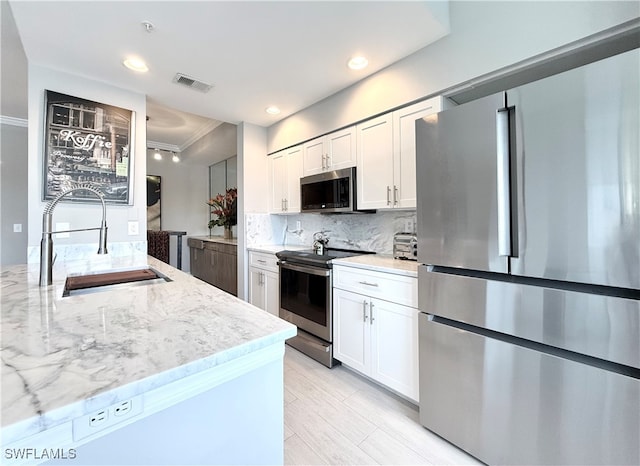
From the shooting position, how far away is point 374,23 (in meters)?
1.71

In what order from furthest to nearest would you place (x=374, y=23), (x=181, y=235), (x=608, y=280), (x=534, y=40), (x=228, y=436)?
(x=181, y=235), (x=374, y=23), (x=534, y=40), (x=608, y=280), (x=228, y=436)

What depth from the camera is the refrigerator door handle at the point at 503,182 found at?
4.17ft

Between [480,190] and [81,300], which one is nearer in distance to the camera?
[81,300]

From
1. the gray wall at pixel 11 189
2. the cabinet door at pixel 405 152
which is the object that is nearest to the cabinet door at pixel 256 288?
the cabinet door at pixel 405 152

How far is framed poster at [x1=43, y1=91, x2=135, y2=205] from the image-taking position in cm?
221

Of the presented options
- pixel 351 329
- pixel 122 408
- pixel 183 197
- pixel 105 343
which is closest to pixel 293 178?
pixel 351 329

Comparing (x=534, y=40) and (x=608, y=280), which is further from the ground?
(x=534, y=40)

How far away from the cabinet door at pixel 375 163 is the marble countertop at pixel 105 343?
153cm

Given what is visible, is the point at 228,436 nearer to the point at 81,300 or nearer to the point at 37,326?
the point at 37,326

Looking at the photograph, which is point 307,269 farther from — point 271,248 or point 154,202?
point 154,202

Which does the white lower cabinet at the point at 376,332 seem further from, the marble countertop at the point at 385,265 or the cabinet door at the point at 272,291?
the cabinet door at the point at 272,291

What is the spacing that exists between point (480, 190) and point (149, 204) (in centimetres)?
603

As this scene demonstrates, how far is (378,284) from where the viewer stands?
1.94 m

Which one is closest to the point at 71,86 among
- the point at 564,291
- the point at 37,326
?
the point at 37,326
